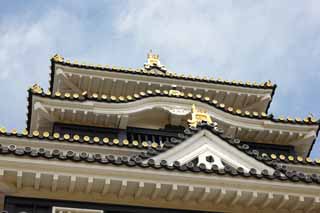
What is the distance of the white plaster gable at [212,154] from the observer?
1268cm

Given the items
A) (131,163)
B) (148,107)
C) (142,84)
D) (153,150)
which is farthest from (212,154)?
(142,84)

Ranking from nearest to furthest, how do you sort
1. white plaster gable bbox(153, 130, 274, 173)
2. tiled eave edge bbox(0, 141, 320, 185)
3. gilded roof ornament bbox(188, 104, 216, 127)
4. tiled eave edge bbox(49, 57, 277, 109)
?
tiled eave edge bbox(0, 141, 320, 185) < white plaster gable bbox(153, 130, 274, 173) < gilded roof ornament bbox(188, 104, 216, 127) < tiled eave edge bbox(49, 57, 277, 109)

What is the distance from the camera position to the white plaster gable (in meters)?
12.7

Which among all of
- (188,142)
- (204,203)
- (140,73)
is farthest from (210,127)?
(140,73)

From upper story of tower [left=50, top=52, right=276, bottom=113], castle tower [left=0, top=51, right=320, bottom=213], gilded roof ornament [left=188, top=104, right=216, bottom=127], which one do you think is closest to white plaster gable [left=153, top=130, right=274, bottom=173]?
castle tower [left=0, top=51, right=320, bottom=213]

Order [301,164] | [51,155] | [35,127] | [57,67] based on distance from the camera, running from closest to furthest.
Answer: [51,155], [301,164], [35,127], [57,67]

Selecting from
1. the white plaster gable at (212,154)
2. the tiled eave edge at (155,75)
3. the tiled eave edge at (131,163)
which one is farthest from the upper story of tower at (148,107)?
the tiled eave edge at (131,163)

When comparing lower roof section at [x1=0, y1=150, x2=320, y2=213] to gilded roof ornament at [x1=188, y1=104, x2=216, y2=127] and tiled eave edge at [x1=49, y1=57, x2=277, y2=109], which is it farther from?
tiled eave edge at [x1=49, y1=57, x2=277, y2=109]

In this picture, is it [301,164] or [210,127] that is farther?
[301,164]

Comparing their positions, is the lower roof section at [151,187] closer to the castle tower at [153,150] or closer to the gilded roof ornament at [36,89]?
the castle tower at [153,150]

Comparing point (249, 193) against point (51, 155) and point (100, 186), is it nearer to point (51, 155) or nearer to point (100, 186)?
point (100, 186)

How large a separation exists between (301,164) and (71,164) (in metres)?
7.35

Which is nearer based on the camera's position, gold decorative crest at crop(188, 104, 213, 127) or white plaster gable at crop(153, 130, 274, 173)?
white plaster gable at crop(153, 130, 274, 173)

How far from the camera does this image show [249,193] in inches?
433
